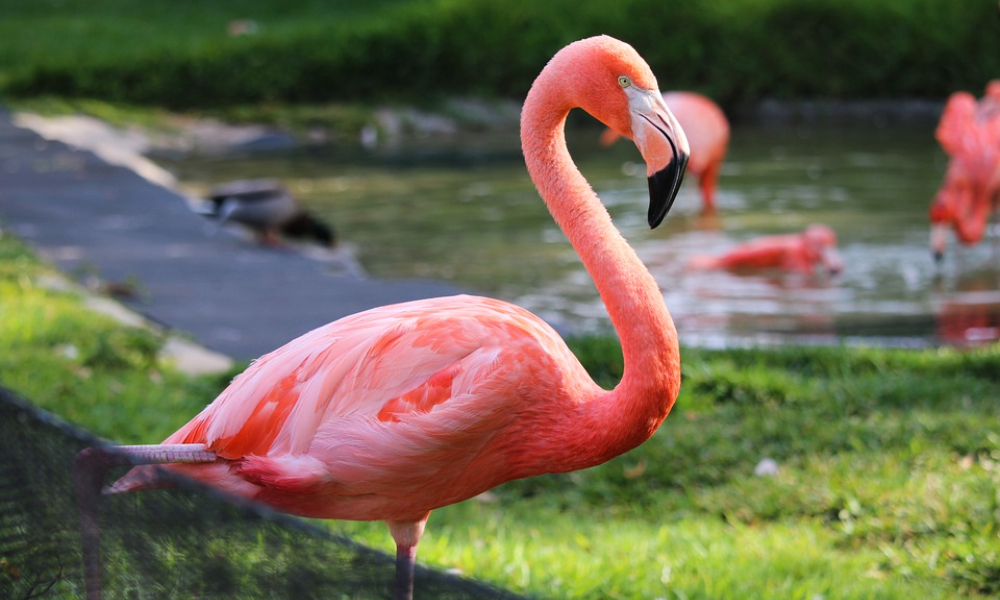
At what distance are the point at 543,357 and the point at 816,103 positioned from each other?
16994 millimetres

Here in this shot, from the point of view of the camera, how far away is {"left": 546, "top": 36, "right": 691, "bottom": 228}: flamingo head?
257cm

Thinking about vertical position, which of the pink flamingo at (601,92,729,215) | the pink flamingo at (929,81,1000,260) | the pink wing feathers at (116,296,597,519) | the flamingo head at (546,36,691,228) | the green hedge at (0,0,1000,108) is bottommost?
the green hedge at (0,0,1000,108)

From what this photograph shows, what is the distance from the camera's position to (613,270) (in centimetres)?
279

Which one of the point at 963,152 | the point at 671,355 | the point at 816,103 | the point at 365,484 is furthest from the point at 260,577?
the point at 816,103

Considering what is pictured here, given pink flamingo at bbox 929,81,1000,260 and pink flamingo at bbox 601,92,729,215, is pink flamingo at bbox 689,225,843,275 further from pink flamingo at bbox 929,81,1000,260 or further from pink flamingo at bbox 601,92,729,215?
pink flamingo at bbox 601,92,729,215

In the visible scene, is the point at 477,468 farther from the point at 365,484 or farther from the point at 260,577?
the point at 260,577

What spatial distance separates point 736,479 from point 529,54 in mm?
15632

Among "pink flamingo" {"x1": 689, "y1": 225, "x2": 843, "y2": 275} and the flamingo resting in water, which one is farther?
"pink flamingo" {"x1": 689, "y1": 225, "x2": 843, "y2": 275}

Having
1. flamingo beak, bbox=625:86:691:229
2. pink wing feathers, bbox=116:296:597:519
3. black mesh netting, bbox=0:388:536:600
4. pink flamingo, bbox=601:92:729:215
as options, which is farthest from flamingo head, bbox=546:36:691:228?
pink flamingo, bbox=601:92:729:215

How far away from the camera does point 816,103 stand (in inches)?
736

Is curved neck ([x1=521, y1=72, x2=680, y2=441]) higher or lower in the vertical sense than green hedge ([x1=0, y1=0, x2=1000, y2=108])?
higher

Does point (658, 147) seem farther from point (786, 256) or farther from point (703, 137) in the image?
point (703, 137)

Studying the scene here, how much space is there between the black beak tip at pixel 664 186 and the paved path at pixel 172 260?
161 inches

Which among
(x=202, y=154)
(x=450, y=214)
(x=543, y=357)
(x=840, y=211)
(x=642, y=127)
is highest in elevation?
(x=642, y=127)
